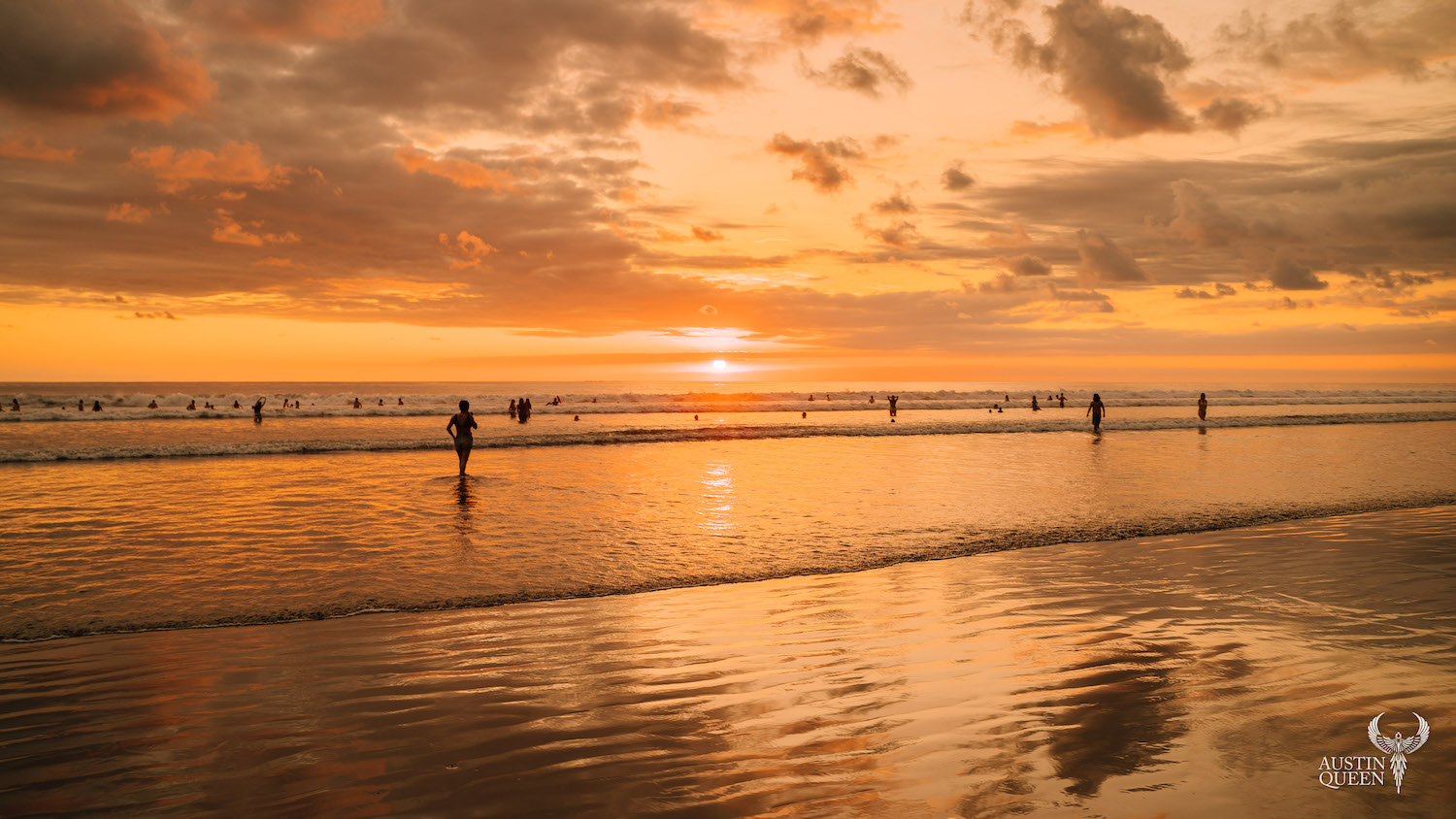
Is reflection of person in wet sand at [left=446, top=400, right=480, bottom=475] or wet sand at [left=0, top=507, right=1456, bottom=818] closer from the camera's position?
wet sand at [left=0, top=507, right=1456, bottom=818]

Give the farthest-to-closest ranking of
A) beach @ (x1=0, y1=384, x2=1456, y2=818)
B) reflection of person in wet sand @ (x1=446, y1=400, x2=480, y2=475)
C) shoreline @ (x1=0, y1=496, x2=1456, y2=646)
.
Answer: reflection of person in wet sand @ (x1=446, y1=400, x2=480, y2=475) < shoreline @ (x1=0, y1=496, x2=1456, y2=646) < beach @ (x1=0, y1=384, x2=1456, y2=818)

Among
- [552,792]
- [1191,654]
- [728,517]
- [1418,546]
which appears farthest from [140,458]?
[1418,546]

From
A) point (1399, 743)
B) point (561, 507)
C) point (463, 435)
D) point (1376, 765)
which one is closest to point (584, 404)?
point (463, 435)

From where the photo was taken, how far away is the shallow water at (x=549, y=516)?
1026 centimetres

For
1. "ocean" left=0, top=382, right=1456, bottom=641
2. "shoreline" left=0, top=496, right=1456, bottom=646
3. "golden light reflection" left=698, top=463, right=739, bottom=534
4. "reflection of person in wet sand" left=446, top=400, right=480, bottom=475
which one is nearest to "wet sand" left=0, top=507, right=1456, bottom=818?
"shoreline" left=0, top=496, right=1456, bottom=646

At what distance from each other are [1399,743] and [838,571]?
21.8 ft

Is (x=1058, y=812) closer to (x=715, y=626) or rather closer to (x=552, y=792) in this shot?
(x=552, y=792)

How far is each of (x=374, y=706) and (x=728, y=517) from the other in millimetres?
10419

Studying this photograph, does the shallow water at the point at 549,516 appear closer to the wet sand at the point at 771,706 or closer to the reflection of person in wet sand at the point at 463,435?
the reflection of person in wet sand at the point at 463,435

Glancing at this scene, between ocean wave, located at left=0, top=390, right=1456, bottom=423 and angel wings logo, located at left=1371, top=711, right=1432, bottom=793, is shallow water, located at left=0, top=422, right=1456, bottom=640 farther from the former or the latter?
ocean wave, located at left=0, top=390, right=1456, bottom=423

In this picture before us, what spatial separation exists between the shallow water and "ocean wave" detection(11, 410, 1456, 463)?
8.04 feet

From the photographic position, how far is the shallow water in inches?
404

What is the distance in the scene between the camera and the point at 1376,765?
495 centimetres

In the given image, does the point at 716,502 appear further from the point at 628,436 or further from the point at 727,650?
the point at 628,436
